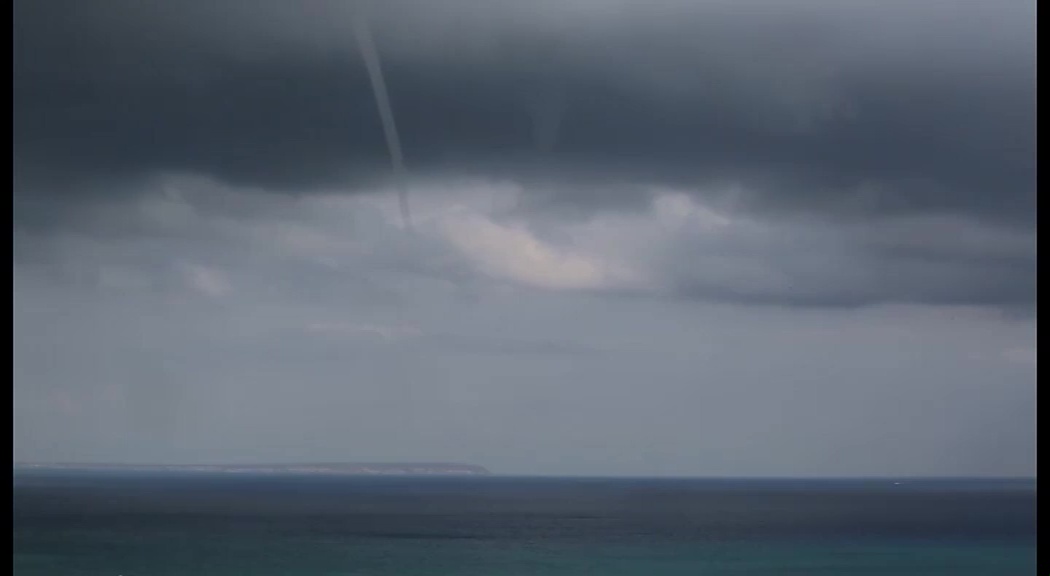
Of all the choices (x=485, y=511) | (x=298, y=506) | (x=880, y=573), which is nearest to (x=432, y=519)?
(x=485, y=511)

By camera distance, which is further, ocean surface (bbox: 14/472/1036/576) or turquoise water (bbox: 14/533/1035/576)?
ocean surface (bbox: 14/472/1036/576)

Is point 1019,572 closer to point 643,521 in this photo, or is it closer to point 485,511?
point 643,521

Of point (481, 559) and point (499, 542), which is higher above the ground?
point (481, 559)

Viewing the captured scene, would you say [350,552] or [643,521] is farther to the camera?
[643,521]

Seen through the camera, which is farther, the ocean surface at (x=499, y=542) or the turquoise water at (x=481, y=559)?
the ocean surface at (x=499, y=542)

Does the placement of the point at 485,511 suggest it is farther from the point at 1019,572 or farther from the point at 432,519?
the point at 1019,572

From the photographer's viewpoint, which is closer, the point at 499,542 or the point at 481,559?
the point at 481,559

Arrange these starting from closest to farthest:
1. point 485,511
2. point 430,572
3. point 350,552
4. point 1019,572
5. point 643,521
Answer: point 430,572, point 1019,572, point 350,552, point 643,521, point 485,511
